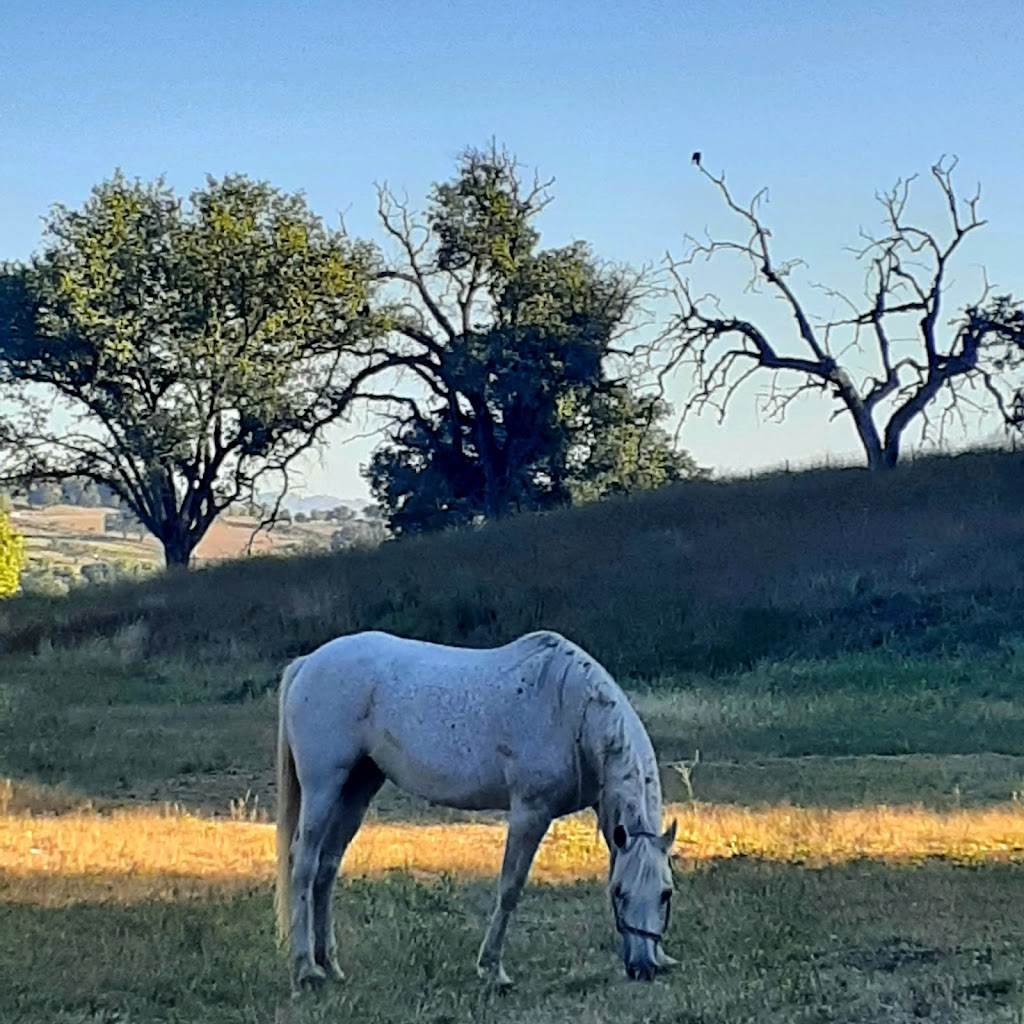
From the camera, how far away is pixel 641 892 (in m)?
5.88

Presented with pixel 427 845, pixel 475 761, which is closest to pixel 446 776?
pixel 475 761

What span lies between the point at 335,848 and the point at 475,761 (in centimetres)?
92

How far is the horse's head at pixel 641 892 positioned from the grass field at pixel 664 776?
175mm

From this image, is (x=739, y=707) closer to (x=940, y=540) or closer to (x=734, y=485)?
(x=940, y=540)

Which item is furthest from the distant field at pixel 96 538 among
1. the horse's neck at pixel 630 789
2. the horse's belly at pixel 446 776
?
the horse's neck at pixel 630 789

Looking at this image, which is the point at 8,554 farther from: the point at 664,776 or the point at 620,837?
the point at 620,837

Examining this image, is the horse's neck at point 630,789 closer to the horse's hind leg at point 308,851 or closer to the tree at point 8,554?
the horse's hind leg at point 308,851

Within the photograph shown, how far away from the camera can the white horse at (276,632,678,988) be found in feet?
19.8

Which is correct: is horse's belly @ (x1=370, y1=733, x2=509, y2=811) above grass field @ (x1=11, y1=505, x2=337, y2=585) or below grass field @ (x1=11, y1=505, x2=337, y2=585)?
below

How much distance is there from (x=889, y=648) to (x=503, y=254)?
20185 millimetres

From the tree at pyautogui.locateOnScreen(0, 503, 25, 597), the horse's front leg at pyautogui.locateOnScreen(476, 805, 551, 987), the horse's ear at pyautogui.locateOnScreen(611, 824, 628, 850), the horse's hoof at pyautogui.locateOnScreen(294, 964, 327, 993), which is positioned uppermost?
the tree at pyautogui.locateOnScreen(0, 503, 25, 597)

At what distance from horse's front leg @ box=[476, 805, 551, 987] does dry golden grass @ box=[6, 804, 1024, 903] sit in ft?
7.59

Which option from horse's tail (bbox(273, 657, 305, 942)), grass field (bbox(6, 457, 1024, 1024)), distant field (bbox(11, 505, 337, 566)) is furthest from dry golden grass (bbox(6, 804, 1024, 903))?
distant field (bbox(11, 505, 337, 566))

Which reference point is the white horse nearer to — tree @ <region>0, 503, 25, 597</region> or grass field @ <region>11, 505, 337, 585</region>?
tree @ <region>0, 503, 25, 597</region>
